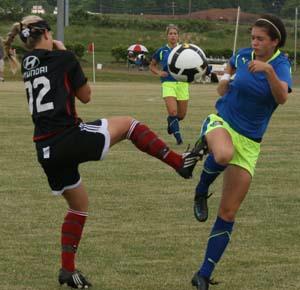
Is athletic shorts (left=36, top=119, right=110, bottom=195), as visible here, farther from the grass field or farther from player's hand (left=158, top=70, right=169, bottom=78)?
player's hand (left=158, top=70, right=169, bottom=78)

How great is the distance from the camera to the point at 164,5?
10000 centimetres

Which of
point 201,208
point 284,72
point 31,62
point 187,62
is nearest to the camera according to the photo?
point 31,62

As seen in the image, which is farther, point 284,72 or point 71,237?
point 71,237

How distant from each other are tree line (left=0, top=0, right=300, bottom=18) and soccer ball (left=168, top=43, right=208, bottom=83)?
235 feet

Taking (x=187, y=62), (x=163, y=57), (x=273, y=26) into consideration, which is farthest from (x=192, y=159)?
(x=163, y=57)

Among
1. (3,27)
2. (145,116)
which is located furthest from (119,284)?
(3,27)

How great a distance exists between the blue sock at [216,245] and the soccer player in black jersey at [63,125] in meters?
0.47

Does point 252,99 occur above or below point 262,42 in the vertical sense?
below

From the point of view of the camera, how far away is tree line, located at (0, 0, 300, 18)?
87875 millimetres

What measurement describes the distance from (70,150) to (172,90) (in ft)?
34.3

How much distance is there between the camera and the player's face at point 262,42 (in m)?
6.82

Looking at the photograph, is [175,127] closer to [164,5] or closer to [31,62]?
[31,62]

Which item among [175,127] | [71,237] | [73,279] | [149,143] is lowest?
[175,127]

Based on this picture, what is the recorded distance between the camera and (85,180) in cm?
1255
